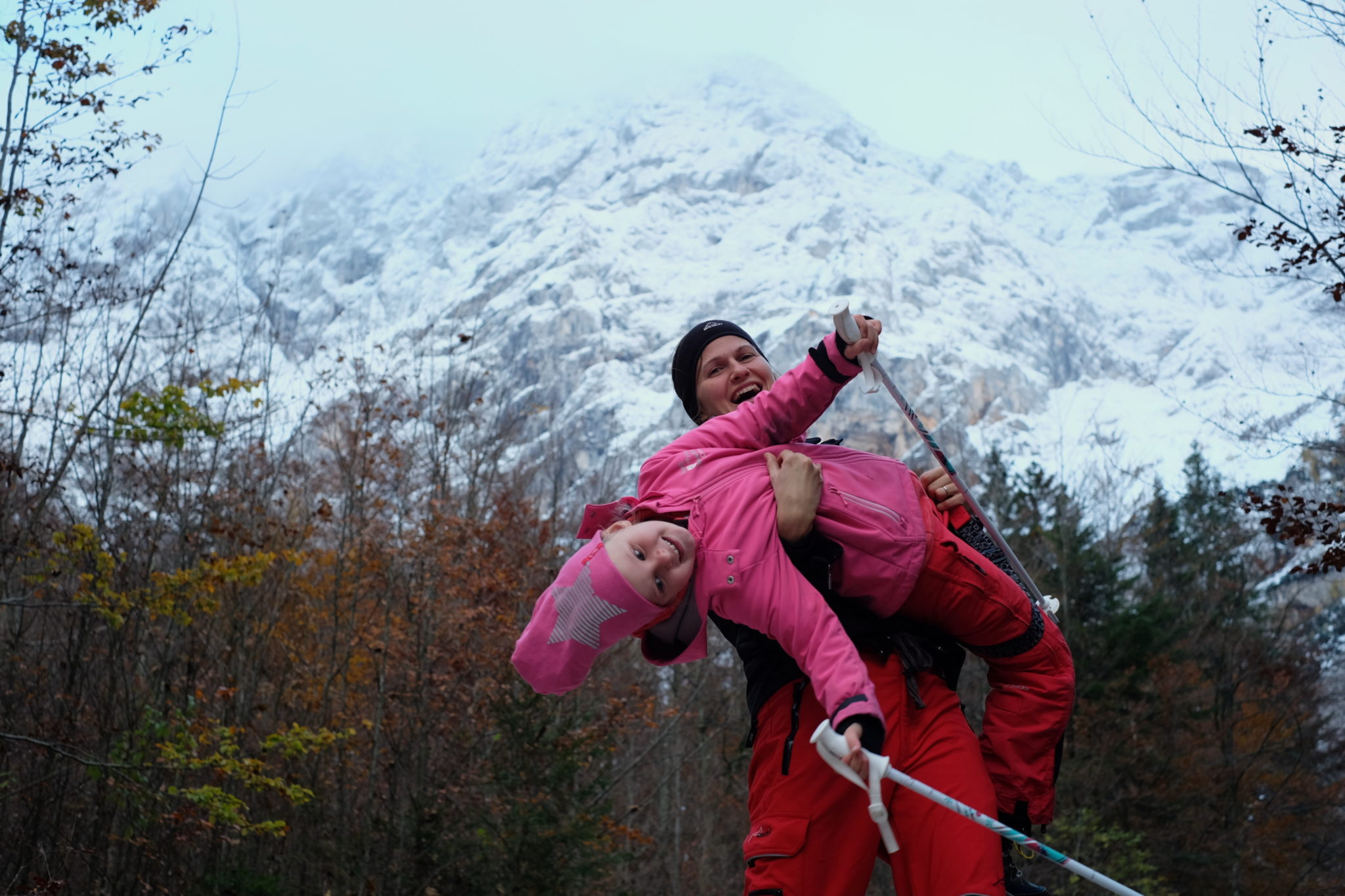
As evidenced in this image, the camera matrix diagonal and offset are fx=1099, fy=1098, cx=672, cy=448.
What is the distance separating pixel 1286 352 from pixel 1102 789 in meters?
8.54

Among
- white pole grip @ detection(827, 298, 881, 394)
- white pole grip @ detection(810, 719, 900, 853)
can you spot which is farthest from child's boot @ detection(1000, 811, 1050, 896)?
white pole grip @ detection(827, 298, 881, 394)

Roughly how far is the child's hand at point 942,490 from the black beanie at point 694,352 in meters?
0.60

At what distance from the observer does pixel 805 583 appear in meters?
2.47

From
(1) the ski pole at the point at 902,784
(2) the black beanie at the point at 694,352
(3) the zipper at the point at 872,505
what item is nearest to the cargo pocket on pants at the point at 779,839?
(1) the ski pole at the point at 902,784

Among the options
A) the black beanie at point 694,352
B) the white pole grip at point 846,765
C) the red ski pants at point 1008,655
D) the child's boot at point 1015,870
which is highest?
the black beanie at point 694,352

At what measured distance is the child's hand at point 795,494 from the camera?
2541 mm

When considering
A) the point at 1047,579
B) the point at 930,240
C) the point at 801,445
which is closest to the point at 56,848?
the point at 801,445

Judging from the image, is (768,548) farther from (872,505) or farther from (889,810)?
(889,810)

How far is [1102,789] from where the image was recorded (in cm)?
1559

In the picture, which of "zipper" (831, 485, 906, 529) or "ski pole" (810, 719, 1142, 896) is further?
"zipper" (831, 485, 906, 529)

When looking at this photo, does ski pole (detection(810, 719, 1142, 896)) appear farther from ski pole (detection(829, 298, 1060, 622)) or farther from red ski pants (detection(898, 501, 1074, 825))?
ski pole (detection(829, 298, 1060, 622))

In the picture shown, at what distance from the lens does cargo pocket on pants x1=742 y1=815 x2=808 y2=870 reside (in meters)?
2.50

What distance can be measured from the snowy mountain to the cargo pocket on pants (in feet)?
203

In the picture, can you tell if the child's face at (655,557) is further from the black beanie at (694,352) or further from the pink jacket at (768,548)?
the black beanie at (694,352)
